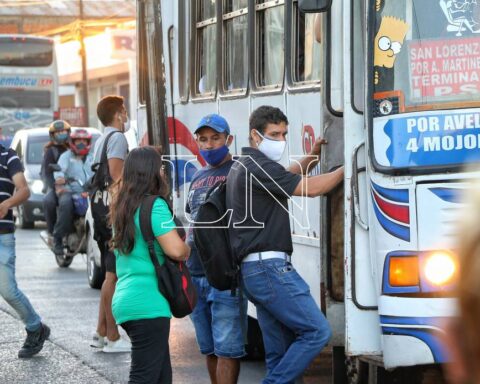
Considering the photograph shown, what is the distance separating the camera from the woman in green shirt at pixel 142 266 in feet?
18.7

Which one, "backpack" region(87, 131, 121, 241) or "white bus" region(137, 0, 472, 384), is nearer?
"white bus" region(137, 0, 472, 384)

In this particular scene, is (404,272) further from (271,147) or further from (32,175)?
(32,175)

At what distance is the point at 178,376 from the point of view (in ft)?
27.2

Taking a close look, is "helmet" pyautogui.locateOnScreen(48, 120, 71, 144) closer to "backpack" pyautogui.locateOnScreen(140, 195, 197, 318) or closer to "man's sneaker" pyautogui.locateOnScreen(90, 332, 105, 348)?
"man's sneaker" pyautogui.locateOnScreen(90, 332, 105, 348)

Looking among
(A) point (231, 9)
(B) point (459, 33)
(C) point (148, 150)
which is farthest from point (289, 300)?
(A) point (231, 9)

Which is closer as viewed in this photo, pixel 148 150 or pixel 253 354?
pixel 148 150

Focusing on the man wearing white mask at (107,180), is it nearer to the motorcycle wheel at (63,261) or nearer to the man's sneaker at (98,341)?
the man's sneaker at (98,341)

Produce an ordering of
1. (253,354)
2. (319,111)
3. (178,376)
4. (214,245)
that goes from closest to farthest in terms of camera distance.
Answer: (214,245) → (319,111) → (178,376) → (253,354)

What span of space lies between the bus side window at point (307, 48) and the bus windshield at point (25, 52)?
2987 centimetres

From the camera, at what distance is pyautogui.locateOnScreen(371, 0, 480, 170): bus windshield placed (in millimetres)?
5637

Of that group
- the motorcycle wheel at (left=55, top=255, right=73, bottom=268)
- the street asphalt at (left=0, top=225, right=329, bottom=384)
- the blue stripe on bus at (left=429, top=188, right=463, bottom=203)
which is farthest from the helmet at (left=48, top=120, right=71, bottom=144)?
the blue stripe on bus at (left=429, top=188, right=463, bottom=203)

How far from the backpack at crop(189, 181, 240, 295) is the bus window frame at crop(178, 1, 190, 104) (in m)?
3.38

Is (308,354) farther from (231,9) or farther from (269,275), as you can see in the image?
(231,9)

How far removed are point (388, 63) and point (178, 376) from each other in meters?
3.34
